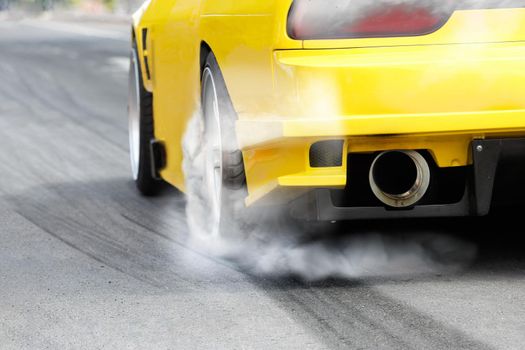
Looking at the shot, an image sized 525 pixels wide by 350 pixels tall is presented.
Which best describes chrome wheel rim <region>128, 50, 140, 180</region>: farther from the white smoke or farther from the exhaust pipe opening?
the exhaust pipe opening

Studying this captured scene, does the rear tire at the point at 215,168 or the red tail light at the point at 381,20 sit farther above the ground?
the red tail light at the point at 381,20

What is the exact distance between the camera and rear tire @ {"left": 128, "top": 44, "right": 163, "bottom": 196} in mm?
7926

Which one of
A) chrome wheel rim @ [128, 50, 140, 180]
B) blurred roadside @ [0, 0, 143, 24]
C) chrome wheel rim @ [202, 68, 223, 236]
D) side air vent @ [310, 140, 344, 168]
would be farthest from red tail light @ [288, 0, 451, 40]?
blurred roadside @ [0, 0, 143, 24]

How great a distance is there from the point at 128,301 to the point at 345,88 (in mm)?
1087

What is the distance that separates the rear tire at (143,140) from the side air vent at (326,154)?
104 inches

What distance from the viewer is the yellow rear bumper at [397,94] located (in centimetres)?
499

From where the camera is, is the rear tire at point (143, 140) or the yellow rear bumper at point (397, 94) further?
the rear tire at point (143, 140)

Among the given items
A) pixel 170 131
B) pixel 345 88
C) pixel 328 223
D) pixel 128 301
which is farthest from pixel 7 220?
pixel 345 88

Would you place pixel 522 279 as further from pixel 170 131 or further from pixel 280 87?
pixel 170 131

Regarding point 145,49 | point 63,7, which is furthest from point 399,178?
point 63,7

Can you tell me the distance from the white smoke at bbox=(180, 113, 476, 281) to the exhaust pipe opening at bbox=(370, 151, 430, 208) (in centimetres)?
39

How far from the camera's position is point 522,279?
5387 millimetres

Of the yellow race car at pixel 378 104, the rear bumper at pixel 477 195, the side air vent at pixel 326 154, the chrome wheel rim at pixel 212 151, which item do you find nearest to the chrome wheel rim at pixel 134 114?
the chrome wheel rim at pixel 212 151

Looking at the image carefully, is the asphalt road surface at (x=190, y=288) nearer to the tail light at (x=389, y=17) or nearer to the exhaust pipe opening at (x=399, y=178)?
the exhaust pipe opening at (x=399, y=178)
